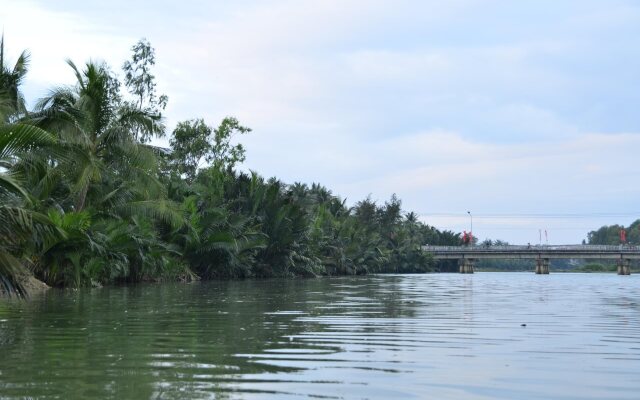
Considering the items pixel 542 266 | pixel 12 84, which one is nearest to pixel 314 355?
pixel 12 84

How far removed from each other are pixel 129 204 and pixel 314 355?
74.0 feet

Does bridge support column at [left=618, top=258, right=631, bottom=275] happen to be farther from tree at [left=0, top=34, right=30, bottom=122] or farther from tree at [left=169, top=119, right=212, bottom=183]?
tree at [left=0, top=34, right=30, bottom=122]

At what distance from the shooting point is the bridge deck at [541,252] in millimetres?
100375

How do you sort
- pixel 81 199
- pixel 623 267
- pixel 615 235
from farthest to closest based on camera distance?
1. pixel 615 235
2. pixel 623 267
3. pixel 81 199

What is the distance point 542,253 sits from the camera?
10656 centimetres

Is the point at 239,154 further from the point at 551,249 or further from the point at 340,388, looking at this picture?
the point at 551,249

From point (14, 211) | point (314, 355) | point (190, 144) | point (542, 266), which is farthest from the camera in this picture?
point (542, 266)

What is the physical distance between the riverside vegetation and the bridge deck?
41.6 m

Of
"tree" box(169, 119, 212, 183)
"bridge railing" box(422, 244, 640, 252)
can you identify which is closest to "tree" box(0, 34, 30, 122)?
"tree" box(169, 119, 212, 183)

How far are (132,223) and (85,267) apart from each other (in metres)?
6.35

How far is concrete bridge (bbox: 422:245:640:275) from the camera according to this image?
9950cm

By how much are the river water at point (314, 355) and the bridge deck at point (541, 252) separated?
91202 mm

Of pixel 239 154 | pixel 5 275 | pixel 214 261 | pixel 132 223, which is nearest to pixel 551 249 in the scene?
pixel 239 154

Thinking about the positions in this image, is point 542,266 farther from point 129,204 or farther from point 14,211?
point 14,211
